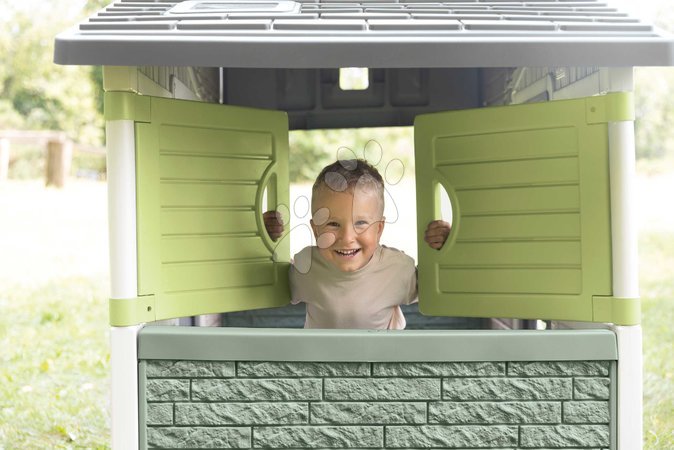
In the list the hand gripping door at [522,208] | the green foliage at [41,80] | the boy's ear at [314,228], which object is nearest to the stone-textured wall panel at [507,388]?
the hand gripping door at [522,208]

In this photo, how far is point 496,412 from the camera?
273 centimetres

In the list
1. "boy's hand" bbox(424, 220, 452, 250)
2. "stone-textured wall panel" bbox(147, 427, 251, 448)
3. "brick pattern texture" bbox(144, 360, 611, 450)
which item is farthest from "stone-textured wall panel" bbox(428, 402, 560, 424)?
"boy's hand" bbox(424, 220, 452, 250)

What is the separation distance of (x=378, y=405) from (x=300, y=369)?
28 centimetres

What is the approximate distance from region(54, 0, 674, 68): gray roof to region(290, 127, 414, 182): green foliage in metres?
0.97

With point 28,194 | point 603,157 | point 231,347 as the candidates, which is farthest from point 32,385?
point 28,194

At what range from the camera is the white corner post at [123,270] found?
2.70 m

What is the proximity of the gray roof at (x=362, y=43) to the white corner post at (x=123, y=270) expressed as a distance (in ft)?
1.04

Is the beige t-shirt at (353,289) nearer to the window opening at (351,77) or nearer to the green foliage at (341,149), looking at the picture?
the green foliage at (341,149)

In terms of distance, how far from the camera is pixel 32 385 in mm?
5902

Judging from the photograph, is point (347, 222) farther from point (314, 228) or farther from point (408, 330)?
point (408, 330)

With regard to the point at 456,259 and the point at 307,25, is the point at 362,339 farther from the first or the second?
the point at 307,25

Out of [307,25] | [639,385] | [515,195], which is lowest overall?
[639,385]

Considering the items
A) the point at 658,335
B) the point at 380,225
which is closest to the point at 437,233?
the point at 380,225

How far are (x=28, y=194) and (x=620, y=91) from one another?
12.3 metres
